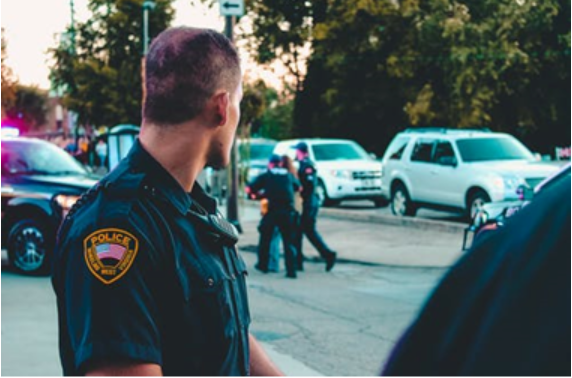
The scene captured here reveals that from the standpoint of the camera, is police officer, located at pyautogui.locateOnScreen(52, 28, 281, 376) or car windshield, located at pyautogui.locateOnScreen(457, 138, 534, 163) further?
car windshield, located at pyautogui.locateOnScreen(457, 138, 534, 163)

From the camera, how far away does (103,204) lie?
2.05 m

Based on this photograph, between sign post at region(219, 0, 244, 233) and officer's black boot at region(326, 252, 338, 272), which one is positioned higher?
sign post at region(219, 0, 244, 233)

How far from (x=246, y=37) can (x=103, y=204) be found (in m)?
21.9

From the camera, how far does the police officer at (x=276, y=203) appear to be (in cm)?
1224

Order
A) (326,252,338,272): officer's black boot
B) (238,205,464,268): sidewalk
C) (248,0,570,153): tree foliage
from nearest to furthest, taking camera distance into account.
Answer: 1. (326,252,338,272): officer's black boot
2. (238,205,464,268): sidewalk
3. (248,0,570,153): tree foliage

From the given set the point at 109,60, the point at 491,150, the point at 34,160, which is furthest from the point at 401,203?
the point at 109,60

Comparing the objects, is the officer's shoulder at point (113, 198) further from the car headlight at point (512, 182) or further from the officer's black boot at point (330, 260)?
the car headlight at point (512, 182)

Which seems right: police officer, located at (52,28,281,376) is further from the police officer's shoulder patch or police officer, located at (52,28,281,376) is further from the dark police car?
the dark police car

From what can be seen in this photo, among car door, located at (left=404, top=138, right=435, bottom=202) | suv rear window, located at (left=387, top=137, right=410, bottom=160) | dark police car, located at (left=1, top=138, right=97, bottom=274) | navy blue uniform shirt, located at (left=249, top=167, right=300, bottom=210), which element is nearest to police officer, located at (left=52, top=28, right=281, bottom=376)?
dark police car, located at (left=1, top=138, right=97, bottom=274)

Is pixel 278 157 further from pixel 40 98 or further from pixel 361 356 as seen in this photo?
pixel 40 98

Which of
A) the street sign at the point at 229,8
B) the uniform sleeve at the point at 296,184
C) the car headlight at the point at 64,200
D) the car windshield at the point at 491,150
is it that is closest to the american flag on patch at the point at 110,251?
the car headlight at the point at 64,200

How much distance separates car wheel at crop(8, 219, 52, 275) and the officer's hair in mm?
9827

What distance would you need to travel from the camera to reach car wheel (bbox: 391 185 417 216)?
795 inches

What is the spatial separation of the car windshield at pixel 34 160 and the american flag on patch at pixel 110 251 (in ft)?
35.3
